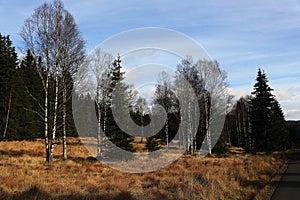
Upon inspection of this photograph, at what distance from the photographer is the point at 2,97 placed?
4044 cm

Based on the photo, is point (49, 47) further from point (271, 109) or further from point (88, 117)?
point (271, 109)

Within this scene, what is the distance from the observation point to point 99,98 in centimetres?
2991

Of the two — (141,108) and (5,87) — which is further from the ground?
(5,87)

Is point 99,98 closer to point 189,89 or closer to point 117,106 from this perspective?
point 117,106

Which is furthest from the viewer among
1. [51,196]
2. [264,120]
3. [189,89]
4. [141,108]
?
[141,108]

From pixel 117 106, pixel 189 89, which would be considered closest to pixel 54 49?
pixel 117 106

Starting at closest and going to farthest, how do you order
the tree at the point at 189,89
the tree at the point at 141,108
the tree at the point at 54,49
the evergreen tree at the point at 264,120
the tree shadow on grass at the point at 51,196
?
the tree shadow on grass at the point at 51,196
the tree at the point at 54,49
the tree at the point at 189,89
the evergreen tree at the point at 264,120
the tree at the point at 141,108

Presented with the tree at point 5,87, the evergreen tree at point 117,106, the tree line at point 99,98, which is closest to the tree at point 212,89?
the tree line at point 99,98

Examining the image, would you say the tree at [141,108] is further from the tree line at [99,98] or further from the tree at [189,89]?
the tree at [189,89]

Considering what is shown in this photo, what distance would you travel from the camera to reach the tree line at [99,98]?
20958mm

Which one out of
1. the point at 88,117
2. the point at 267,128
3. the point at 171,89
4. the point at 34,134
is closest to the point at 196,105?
the point at 171,89

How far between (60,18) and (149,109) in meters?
32.7

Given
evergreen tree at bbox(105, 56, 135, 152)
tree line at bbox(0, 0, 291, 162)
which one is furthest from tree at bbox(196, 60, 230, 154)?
evergreen tree at bbox(105, 56, 135, 152)

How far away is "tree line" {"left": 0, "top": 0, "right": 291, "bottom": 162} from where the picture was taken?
2096 cm
